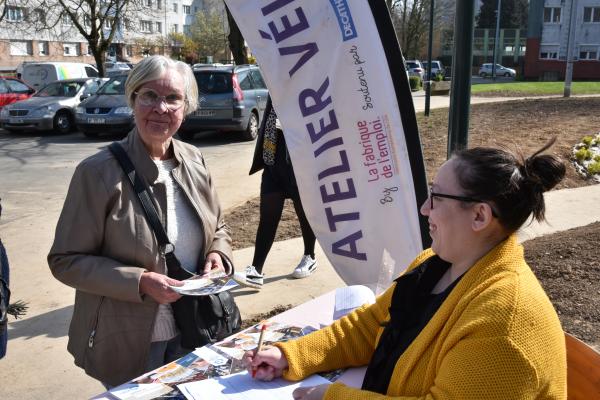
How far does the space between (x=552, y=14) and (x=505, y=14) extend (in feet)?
52.8

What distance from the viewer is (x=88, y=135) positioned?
49.8ft

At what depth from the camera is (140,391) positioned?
1.81m

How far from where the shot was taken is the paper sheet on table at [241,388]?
175 centimetres

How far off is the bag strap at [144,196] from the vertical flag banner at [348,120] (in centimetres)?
76

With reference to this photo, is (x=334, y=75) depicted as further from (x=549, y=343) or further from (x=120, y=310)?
(x=549, y=343)

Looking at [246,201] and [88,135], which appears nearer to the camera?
[246,201]

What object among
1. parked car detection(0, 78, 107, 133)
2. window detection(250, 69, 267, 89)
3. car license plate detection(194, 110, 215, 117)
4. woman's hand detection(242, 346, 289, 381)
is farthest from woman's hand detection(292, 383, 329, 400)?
parked car detection(0, 78, 107, 133)

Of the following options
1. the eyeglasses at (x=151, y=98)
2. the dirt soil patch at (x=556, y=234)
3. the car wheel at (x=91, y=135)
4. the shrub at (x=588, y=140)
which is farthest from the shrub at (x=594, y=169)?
the car wheel at (x=91, y=135)

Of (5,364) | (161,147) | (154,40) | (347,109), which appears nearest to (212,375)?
(161,147)

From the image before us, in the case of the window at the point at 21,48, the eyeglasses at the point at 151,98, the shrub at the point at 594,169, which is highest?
the window at the point at 21,48

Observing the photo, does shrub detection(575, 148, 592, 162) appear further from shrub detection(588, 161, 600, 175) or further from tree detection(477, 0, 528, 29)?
tree detection(477, 0, 528, 29)

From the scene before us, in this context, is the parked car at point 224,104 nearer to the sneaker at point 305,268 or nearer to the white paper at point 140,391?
the sneaker at point 305,268

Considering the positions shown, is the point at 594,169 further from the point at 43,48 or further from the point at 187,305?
the point at 43,48

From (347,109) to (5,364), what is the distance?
9.35 feet
